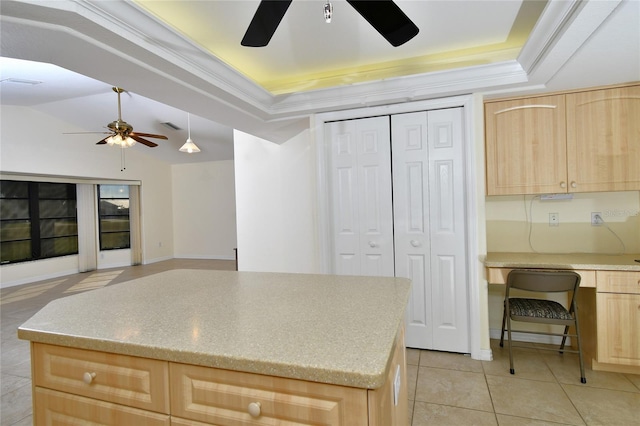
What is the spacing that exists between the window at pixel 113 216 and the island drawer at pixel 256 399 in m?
8.51

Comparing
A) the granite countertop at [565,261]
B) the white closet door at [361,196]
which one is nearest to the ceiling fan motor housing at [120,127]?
the white closet door at [361,196]

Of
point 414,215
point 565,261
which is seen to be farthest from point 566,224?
point 414,215

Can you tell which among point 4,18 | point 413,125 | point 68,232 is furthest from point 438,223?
point 68,232

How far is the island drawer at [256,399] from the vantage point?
786 millimetres

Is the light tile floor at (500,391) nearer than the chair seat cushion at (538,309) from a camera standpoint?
Yes

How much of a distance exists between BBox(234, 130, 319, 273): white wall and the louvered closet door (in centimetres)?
111

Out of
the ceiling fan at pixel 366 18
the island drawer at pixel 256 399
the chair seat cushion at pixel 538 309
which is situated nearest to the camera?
the island drawer at pixel 256 399

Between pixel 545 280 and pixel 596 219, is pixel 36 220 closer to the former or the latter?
pixel 545 280

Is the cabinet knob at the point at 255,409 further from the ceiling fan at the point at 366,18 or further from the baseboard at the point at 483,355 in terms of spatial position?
the baseboard at the point at 483,355

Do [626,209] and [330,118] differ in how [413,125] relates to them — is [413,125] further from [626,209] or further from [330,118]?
[626,209]

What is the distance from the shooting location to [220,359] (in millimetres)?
859

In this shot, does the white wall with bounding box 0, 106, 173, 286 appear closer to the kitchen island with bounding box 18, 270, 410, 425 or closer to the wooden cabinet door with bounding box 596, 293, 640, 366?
the kitchen island with bounding box 18, 270, 410, 425

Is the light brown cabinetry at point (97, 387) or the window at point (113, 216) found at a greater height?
the window at point (113, 216)

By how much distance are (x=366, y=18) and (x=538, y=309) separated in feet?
8.06
